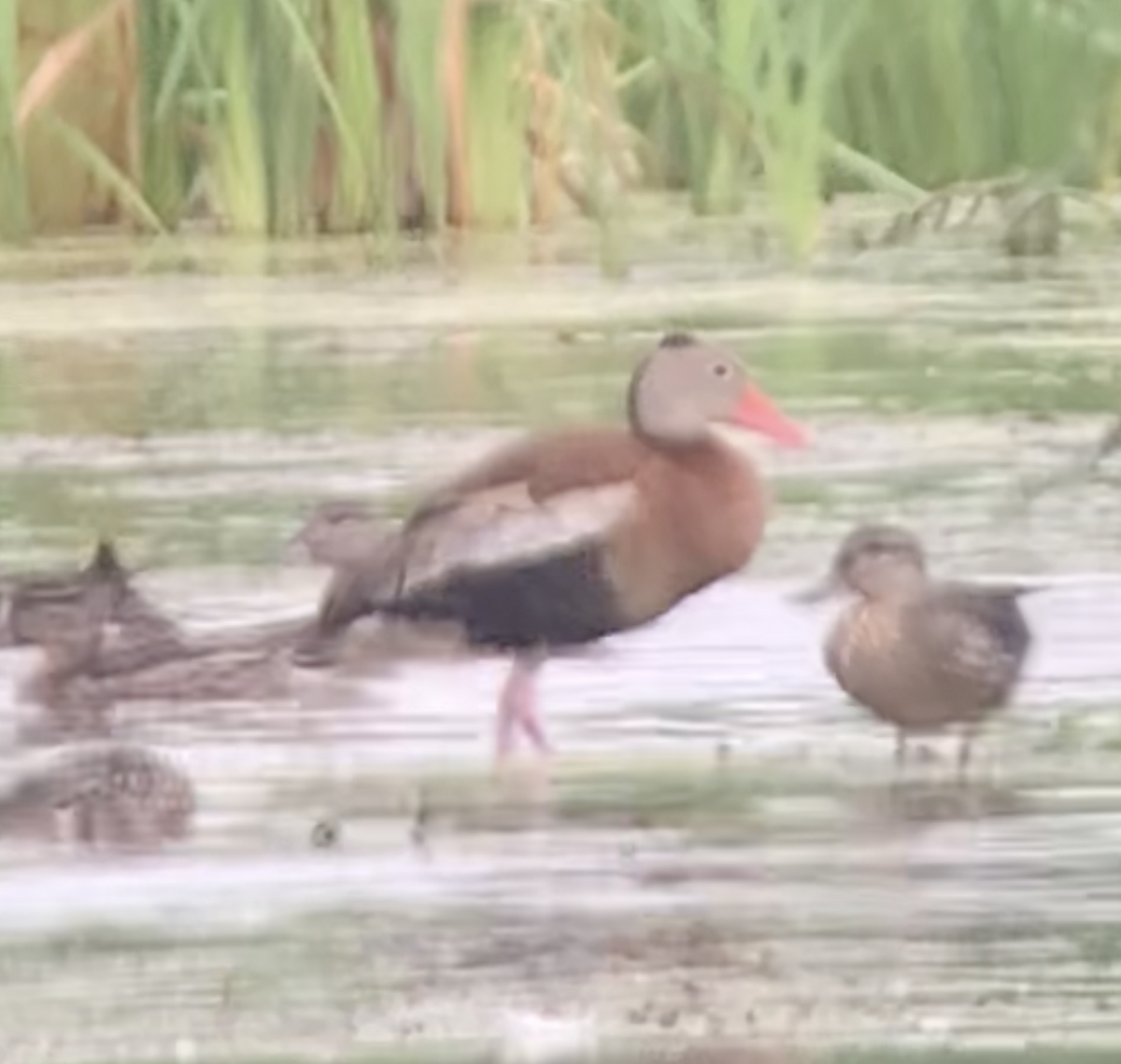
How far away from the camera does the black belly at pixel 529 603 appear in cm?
102

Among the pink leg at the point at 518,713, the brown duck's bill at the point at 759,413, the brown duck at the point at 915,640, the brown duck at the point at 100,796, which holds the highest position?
the brown duck's bill at the point at 759,413

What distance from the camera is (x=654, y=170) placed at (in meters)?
1.03

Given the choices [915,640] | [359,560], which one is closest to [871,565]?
[915,640]

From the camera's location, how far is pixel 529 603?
1.03m

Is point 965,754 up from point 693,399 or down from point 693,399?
down

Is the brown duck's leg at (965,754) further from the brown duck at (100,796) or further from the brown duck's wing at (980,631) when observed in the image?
the brown duck at (100,796)

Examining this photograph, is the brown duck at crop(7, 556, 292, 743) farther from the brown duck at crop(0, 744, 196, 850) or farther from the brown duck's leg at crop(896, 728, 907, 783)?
the brown duck's leg at crop(896, 728, 907, 783)

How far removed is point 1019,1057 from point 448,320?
1.04 feet

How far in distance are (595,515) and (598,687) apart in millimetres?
59

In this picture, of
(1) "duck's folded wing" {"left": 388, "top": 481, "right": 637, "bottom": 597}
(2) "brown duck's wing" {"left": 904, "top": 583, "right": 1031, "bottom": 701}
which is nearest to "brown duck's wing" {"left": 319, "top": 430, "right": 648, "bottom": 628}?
(1) "duck's folded wing" {"left": 388, "top": 481, "right": 637, "bottom": 597}

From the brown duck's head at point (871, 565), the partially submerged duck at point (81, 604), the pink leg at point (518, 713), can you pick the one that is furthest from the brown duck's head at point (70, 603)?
the brown duck's head at point (871, 565)

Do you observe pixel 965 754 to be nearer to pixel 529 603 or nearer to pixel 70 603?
pixel 529 603

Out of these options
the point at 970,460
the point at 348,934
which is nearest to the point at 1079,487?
the point at 970,460

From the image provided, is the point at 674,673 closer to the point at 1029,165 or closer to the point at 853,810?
the point at 853,810
